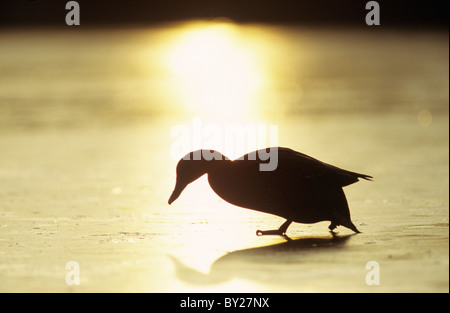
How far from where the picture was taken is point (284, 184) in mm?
7285

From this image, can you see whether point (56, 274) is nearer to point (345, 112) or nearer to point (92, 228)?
point (92, 228)

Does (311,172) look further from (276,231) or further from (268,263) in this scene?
Result: (268,263)

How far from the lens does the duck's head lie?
24.2 feet

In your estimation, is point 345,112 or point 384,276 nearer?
point 384,276

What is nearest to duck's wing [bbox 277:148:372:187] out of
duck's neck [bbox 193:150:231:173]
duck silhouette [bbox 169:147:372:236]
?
duck silhouette [bbox 169:147:372:236]

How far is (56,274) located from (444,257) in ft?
8.54

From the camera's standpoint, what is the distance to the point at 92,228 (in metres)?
8.09

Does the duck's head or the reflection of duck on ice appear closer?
the reflection of duck on ice

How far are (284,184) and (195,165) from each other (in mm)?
683

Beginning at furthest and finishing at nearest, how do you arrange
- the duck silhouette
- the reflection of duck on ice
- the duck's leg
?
1. the duck's leg
2. the duck silhouette
3. the reflection of duck on ice

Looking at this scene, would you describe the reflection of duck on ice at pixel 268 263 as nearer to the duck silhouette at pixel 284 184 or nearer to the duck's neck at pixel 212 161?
the duck silhouette at pixel 284 184

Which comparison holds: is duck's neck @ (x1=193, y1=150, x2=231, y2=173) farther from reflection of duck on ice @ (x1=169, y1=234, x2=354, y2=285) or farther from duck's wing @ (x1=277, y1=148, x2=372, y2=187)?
reflection of duck on ice @ (x1=169, y1=234, x2=354, y2=285)

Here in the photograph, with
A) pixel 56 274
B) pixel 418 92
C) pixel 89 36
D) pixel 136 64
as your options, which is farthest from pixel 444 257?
pixel 89 36

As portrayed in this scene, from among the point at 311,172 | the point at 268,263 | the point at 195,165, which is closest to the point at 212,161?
the point at 195,165
